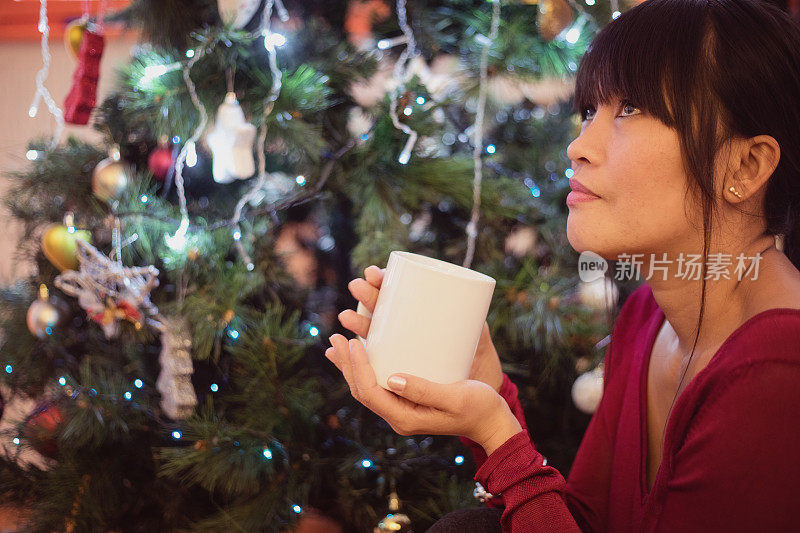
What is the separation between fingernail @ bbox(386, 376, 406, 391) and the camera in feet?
1.88

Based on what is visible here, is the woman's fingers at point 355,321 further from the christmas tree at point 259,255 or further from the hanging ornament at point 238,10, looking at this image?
the hanging ornament at point 238,10

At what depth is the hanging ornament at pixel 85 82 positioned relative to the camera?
98cm

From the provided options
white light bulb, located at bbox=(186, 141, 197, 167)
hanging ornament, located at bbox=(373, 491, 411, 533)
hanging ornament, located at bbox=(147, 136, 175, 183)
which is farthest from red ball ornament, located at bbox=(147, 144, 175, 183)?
hanging ornament, located at bbox=(373, 491, 411, 533)

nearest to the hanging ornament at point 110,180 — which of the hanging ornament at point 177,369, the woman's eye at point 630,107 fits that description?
the hanging ornament at point 177,369

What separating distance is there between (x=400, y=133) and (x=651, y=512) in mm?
639

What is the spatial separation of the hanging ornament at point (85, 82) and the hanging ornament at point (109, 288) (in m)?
0.20

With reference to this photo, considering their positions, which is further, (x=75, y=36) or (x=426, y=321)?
(x=75, y=36)

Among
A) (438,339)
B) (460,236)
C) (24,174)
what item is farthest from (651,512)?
(24,174)

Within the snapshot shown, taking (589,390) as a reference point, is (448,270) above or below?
above

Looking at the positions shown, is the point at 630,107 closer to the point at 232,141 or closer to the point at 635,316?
the point at 635,316

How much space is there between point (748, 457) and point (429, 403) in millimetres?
283

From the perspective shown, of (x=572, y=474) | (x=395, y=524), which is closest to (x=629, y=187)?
(x=572, y=474)

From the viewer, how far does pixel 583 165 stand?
2.26 feet

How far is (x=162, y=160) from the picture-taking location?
3.62 feet
